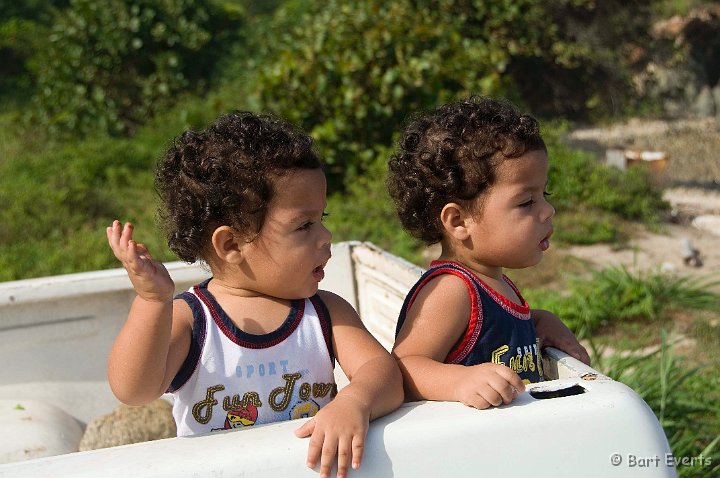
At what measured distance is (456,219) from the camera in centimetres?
194

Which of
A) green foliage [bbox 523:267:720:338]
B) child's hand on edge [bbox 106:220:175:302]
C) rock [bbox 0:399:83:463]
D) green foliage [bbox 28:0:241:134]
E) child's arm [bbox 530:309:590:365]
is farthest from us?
green foliage [bbox 28:0:241:134]

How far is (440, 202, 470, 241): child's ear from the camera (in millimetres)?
1927

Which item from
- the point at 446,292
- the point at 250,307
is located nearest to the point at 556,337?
the point at 446,292

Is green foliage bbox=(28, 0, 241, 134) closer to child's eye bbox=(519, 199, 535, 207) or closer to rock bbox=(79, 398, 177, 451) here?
rock bbox=(79, 398, 177, 451)

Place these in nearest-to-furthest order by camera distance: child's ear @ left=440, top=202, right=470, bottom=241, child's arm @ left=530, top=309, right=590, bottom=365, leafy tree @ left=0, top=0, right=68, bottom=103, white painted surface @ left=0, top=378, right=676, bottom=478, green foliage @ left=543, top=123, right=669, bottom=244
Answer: white painted surface @ left=0, top=378, right=676, bottom=478, child's ear @ left=440, top=202, right=470, bottom=241, child's arm @ left=530, top=309, right=590, bottom=365, green foliage @ left=543, top=123, right=669, bottom=244, leafy tree @ left=0, top=0, right=68, bottom=103

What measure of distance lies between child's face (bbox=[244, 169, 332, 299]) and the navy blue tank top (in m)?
0.28

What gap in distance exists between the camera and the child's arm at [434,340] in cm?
166

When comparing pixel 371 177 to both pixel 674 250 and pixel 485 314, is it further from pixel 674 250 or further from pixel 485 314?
pixel 485 314

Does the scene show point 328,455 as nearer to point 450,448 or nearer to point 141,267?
point 450,448

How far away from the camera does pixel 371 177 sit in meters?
6.25

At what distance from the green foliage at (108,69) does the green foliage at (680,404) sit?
6.91 metres

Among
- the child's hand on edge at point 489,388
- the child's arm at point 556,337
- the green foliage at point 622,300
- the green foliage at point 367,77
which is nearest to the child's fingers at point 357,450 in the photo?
the child's hand on edge at point 489,388

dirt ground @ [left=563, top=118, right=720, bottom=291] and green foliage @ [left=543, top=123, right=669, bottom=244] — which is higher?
green foliage @ [left=543, top=123, right=669, bottom=244]

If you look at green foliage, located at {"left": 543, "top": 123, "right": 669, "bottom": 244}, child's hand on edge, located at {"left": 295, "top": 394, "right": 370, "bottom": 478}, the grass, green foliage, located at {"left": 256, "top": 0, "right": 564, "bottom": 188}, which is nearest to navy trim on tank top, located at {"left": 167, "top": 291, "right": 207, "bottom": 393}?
child's hand on edge, located at {"left": 295, "top": 394, "right": 370, "bottom": 478}
